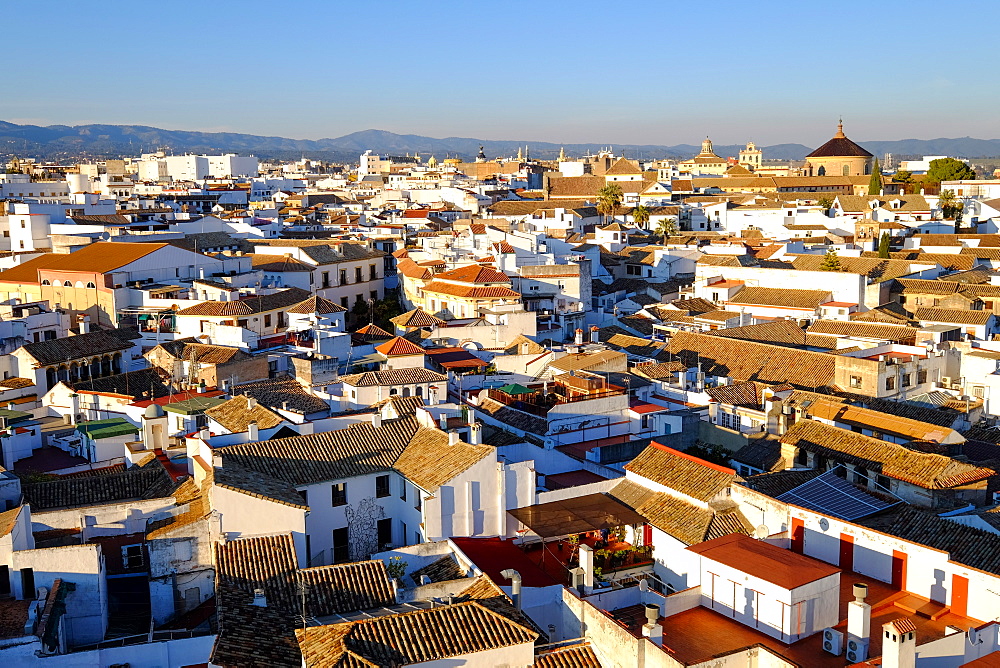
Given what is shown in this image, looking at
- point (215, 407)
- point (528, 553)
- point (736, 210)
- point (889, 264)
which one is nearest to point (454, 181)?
point (736, 210)

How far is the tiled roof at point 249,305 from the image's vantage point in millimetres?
35125

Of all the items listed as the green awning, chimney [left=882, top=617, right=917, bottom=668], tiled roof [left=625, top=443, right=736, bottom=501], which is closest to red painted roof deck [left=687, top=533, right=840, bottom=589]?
chimney [left=882, top=617, right=917, bottom=668]

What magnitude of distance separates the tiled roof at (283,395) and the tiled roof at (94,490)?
157 inches

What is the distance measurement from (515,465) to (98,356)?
19.0 metres

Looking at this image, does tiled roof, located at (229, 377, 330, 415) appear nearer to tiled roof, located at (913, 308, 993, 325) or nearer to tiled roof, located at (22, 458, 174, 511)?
tiled roof, located at (22, 458, 174, 511)

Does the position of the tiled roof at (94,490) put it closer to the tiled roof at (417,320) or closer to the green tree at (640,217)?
the tiled roof at (417,320)

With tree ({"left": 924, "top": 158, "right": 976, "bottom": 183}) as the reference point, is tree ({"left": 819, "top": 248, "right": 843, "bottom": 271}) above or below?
below

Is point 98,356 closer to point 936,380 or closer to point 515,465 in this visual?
point 515,465

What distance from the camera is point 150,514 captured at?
58.0ft

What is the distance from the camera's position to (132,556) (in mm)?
17219

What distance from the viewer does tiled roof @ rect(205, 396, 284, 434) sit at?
2134 centimetres

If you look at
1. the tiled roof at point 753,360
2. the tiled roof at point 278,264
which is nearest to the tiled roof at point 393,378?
the tiled roof at point 753,360

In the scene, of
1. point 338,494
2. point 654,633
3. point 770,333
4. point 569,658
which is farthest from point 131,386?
point 770,333

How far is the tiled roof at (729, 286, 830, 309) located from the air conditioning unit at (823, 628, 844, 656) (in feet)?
93.0
